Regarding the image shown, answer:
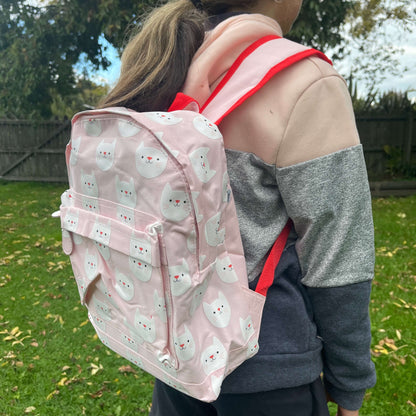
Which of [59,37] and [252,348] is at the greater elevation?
[59,37]

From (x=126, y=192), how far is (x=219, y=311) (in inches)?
13.2

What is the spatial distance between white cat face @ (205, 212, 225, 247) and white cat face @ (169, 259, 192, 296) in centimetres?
7

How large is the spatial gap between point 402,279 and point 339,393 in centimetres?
368

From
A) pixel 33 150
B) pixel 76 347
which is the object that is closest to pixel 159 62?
pixel 76 347

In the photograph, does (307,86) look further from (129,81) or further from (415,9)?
(415,9)

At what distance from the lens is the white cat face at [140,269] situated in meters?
0.89

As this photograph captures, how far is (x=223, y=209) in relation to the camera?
2.94ft

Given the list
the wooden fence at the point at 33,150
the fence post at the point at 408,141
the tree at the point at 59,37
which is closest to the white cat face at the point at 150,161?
the tree at the point at 59,37

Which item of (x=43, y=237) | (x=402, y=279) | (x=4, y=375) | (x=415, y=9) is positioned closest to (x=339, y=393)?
(x=4, y=375)

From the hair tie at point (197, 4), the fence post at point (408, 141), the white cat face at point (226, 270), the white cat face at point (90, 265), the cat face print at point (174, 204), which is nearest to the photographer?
the cat face print at point (174, 204)

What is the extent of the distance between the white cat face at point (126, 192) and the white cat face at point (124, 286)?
18 cm

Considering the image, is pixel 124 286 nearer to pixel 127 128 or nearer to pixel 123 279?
pixel 123 279

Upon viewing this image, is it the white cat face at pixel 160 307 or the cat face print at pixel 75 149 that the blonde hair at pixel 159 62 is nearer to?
the cat face print at pixel 75 149

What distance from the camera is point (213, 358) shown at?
0.91 meters
